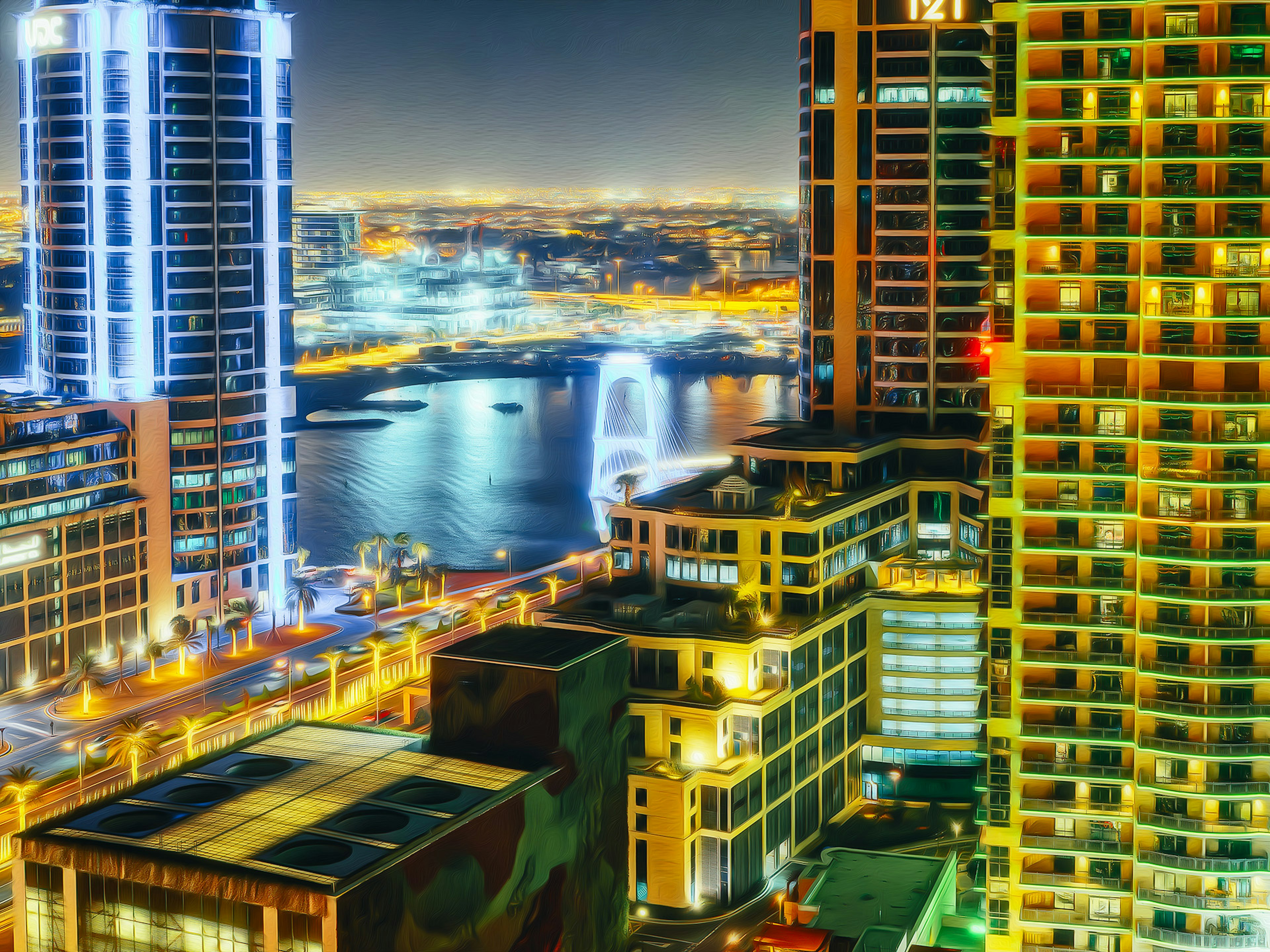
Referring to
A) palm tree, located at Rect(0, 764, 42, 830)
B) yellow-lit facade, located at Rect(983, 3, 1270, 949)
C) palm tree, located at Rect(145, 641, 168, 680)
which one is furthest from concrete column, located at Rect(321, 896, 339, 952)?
palm tree, located at Rect(145, 641, 168, 680)

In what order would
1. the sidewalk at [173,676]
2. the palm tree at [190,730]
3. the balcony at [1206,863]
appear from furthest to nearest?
the sidewalk at [173,676] → the palm tree at [190,730] → the balcony at [1206,863]

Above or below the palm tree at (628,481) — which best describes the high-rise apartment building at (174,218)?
above

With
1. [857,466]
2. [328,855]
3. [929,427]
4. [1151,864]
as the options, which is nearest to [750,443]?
[857,466]

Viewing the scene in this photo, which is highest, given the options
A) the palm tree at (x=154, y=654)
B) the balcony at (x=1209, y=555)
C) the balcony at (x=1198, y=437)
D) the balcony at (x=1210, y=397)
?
the balcony at (x=1210, y=397)

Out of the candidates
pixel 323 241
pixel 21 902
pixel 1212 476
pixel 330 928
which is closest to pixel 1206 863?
pixel 1212 476

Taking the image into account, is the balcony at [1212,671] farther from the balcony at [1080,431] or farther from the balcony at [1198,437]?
the balcony at [1080,431]

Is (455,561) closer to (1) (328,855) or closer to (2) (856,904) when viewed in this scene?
(2) (856,904)

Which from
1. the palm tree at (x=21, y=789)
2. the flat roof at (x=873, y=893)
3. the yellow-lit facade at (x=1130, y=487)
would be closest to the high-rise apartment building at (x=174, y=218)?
the palm tree at (x=21, y=789)

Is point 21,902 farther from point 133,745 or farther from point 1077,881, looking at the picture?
point 133,745
